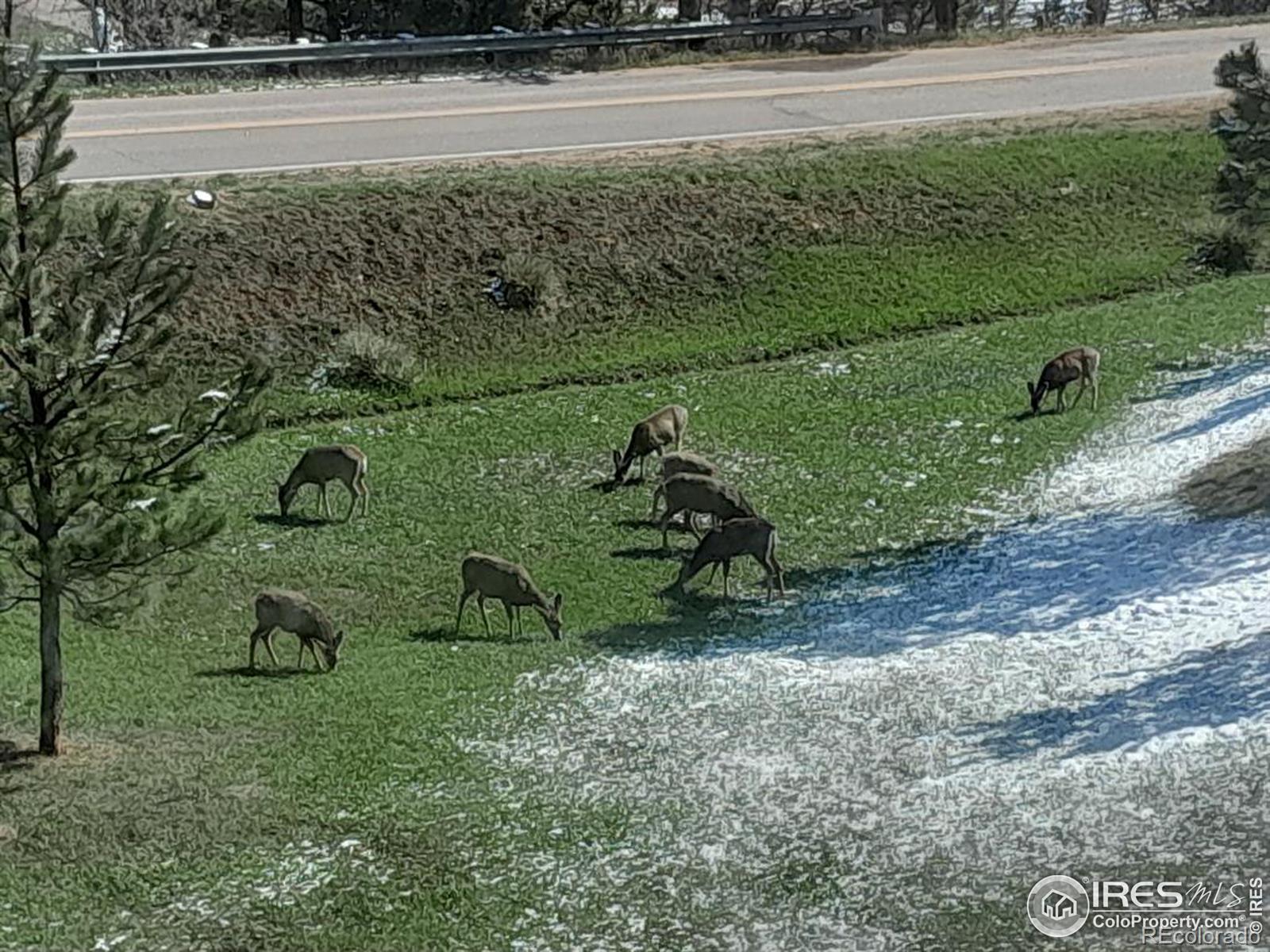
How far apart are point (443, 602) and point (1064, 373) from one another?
8815mm

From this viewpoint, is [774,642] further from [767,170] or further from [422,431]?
[767,170]

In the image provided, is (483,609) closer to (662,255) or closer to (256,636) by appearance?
(256,636)

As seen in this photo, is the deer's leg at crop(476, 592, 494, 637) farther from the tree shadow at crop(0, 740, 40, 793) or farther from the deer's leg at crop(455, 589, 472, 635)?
the tree shadow at crop(0, 740, 40, 793)

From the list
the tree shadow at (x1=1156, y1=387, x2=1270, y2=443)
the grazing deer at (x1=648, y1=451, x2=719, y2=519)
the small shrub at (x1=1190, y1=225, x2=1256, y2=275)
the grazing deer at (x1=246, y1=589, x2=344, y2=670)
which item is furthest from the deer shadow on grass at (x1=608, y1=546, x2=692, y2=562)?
the small shrub at (x1=1190, y1=225, x2=1256, y2=275)

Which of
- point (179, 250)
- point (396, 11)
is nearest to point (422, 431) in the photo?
point (179, 250)

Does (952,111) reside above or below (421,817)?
above

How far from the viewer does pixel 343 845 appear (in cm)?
1408

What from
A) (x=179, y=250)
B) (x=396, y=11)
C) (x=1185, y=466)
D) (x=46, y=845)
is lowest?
(x=46, y=845)

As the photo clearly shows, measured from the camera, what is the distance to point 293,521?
21516mm

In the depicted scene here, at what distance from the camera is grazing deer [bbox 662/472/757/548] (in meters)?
20.2

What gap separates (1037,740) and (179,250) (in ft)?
50.4

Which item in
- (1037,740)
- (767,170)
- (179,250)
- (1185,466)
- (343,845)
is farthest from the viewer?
(767,170)

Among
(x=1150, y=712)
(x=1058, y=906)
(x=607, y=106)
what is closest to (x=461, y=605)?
(x=1150, y=712)

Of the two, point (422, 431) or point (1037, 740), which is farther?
point (422, 431)
